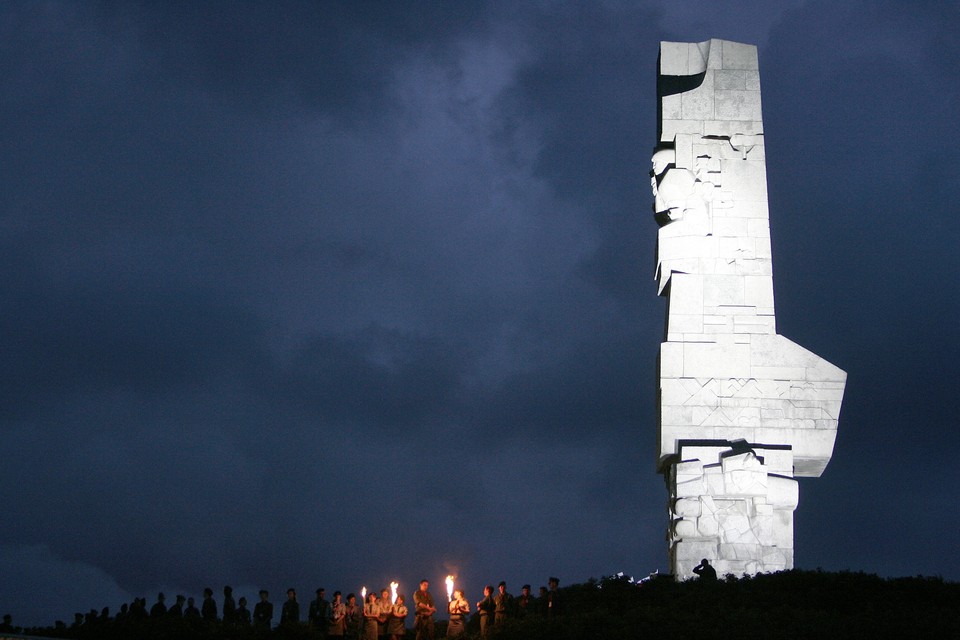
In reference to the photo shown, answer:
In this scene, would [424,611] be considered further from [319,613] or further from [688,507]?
[688,507]

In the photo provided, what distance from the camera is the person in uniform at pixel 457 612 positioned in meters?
17.1

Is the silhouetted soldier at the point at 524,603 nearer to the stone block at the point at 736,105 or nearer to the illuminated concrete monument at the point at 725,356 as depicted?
the illuminated concrete monument at the point at 725,356

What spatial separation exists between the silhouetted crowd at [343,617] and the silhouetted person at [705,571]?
213 cm

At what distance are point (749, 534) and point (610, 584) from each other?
2517mm

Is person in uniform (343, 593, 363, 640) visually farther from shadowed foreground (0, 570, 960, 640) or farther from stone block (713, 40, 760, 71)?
stone block (713, 40, 760, 71)

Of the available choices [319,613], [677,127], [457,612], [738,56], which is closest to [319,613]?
[319,613]

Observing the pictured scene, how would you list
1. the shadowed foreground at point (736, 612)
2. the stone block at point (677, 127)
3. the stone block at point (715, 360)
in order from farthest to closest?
the stone block at point (677, 127) → the stone block at point (715, 360) → the shadowed foreground at point (736, 612)

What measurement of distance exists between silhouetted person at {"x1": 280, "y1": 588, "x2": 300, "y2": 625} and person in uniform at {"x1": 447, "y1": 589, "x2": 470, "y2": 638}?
7.63ft

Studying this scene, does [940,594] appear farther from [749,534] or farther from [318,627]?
[318,627]

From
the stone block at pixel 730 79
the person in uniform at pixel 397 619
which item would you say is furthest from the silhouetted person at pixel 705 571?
the stone block at pixel 730 79

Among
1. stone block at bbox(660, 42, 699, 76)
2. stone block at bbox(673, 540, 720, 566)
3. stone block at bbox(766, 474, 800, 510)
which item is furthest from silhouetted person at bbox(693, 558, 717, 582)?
stone block at bbox(660, 42, 699, 76)

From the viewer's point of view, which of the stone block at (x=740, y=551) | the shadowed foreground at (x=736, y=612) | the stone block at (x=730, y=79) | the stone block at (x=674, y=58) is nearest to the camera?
the shadowed foreground at (x=736, y=612)

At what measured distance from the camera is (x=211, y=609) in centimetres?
1816

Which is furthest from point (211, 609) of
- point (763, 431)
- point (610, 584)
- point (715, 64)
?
point (715, 64)
